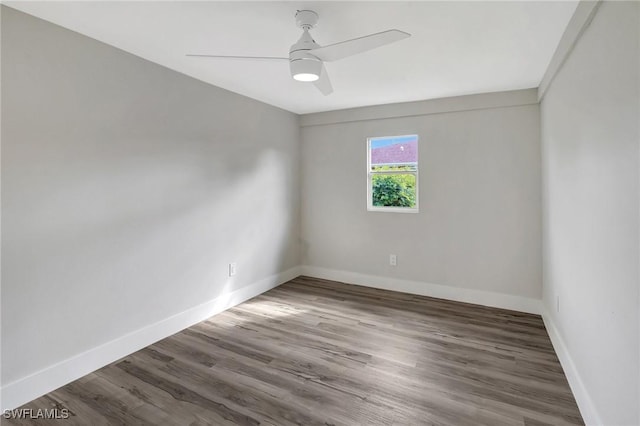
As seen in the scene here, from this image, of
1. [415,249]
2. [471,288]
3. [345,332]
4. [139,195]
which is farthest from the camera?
[415,249]

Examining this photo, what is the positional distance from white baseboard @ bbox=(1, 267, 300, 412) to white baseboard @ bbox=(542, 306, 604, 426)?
120 inches

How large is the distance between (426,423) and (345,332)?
1211mm

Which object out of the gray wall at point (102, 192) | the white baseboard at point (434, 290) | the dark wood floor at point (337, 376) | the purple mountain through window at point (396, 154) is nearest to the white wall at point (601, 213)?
the dark wood floor at point (337, 376)

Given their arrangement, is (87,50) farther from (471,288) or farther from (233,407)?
(471,288)

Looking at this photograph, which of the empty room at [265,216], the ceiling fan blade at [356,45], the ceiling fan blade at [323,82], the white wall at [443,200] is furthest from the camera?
the white wall at [443,200]

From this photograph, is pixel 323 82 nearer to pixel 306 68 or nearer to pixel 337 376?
pixel 306 68

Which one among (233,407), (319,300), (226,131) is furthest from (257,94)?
(233,407)

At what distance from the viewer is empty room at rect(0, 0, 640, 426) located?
1.78 meters

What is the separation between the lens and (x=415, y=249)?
13.0 ft

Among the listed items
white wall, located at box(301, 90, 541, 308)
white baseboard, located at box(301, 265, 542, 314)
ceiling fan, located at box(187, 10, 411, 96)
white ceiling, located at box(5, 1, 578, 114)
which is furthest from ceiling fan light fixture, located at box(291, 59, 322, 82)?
white baseboard, located at box(301, 265, 542, 314)

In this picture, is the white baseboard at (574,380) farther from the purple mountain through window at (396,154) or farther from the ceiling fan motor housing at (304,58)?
the ceiling fan motor housing at (304,58)

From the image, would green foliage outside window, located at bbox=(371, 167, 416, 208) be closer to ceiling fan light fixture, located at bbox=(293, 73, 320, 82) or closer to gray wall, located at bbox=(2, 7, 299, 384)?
gray wall, located at bbox=(2, 7, 299, 384)

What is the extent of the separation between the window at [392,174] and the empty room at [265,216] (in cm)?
4

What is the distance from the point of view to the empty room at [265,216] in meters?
1.78
